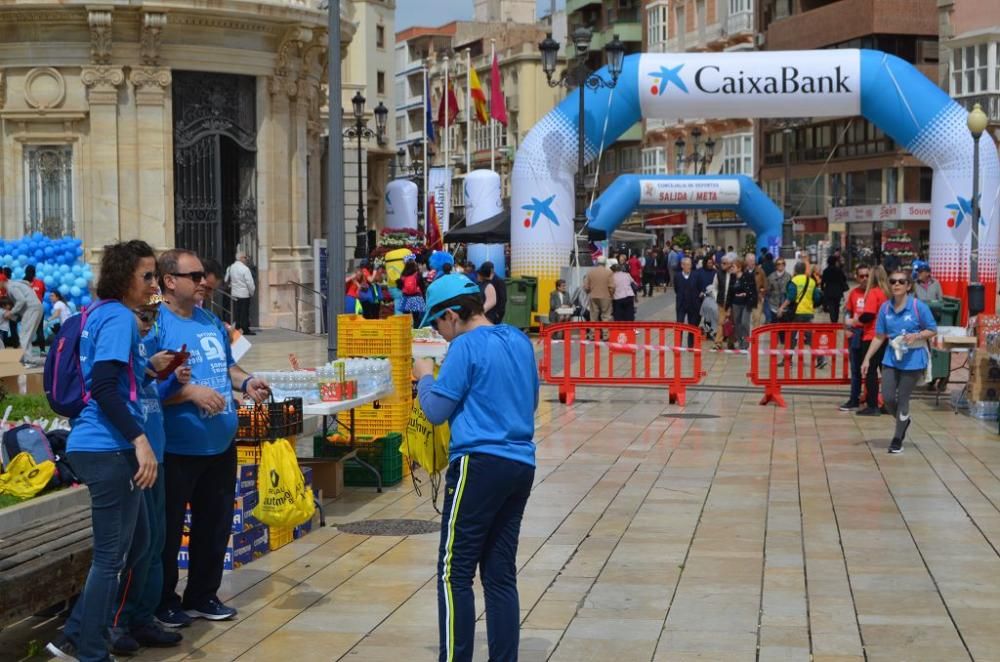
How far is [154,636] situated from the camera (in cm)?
704

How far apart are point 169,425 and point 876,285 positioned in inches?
444

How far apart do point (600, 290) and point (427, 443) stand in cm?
2066

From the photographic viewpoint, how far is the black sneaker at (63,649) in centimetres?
671

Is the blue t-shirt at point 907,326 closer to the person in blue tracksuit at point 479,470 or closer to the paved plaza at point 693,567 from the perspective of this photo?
the paved plaza at point 693,567

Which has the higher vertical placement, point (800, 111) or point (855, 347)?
point (800, 111)

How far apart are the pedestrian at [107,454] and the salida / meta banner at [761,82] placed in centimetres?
2299

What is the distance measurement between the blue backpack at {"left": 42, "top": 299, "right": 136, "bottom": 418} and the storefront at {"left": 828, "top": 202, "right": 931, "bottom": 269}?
154 feet

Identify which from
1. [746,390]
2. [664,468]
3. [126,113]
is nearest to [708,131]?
[126,113]

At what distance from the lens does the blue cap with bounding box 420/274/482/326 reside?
20.5 ft

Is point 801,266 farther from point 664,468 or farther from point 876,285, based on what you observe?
point 664,468

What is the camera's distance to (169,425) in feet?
23.5

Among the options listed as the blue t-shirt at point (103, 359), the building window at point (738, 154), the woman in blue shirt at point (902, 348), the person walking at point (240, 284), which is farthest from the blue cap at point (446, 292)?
the building window at point (738, 154)

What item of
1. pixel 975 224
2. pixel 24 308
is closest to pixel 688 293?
pixel 975 224

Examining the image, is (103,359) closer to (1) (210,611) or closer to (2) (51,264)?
(1) (210,611)
